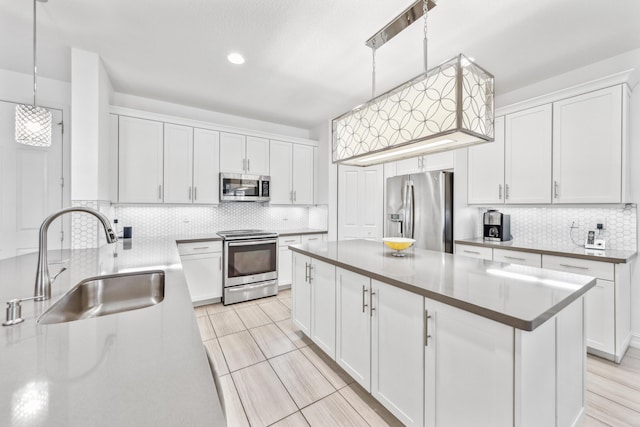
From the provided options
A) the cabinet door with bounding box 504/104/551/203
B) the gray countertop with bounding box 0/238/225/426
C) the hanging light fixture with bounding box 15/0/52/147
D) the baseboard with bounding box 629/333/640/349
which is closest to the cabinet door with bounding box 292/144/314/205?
the cabinet door with bounding box 504/104/551/203

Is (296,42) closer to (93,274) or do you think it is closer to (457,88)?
(457,88)

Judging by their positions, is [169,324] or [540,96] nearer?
[169,324]

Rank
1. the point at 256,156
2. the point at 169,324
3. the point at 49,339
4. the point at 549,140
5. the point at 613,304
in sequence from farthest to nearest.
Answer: the point at 256,156, the point at 549,140, the point at 613,304, the point at 169,324, the point at 49,339

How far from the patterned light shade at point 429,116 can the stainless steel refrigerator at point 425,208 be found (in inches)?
59.8

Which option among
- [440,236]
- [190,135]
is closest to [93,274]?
[190,135]

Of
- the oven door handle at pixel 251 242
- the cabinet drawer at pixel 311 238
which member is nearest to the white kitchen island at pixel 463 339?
the oven door handle at pixel 251 242

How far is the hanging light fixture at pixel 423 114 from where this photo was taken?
1.45 meters

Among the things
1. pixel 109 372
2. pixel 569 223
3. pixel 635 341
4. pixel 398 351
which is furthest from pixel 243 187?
pixel 635 341

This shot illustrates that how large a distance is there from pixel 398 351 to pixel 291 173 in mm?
3355

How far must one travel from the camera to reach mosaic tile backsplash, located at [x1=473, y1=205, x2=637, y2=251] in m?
2.52

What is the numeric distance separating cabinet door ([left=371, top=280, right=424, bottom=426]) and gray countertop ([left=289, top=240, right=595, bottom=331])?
0.11 meters

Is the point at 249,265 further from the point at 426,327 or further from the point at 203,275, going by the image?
the point at 426,327

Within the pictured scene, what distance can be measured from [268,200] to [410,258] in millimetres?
2629

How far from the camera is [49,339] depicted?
75 centimetres
